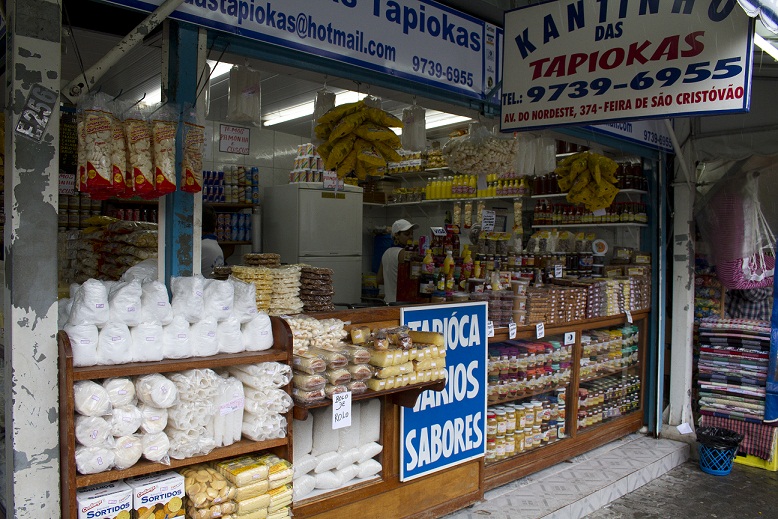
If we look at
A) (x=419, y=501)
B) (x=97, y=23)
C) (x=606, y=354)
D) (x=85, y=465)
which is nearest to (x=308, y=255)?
(x=606, y=354)

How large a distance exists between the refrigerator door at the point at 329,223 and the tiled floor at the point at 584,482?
3.73 metres

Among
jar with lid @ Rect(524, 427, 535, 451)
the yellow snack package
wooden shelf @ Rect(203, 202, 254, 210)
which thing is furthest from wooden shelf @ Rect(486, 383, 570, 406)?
wooden shelf @ Rect(203, 202, 254, 210)

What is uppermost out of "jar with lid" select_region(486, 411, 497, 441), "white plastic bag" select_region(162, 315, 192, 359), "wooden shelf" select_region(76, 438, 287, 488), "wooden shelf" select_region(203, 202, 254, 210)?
"wooden shelf" select_region(203, 202, 254, 210)

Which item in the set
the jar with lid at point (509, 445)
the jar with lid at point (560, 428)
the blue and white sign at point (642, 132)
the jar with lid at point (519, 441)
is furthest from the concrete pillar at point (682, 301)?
the jar with lid at point (509, 445)

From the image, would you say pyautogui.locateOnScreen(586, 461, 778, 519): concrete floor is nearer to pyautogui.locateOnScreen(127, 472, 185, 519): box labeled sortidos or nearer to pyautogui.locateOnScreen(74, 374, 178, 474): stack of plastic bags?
pyautogui.locateOnScreen(127, 472, 185, 519): box labeled sortidos

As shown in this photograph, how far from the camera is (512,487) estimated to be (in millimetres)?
4398

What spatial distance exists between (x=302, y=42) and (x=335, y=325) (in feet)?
4.55

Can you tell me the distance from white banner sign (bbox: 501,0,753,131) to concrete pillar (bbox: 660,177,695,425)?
10.1 feet

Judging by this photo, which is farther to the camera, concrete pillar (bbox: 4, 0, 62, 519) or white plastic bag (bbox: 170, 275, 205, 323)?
white plastic bag (bbox: 170, 275, 205, 323)

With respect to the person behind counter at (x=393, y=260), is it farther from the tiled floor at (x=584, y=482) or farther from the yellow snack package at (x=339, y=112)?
the yellow snack package at (x=339, y=112)

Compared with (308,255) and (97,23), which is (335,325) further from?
(308,255)

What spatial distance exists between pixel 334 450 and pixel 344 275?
4.47 m

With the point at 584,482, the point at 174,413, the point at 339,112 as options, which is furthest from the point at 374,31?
the point at 584,482

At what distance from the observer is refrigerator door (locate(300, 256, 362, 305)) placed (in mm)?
7402
